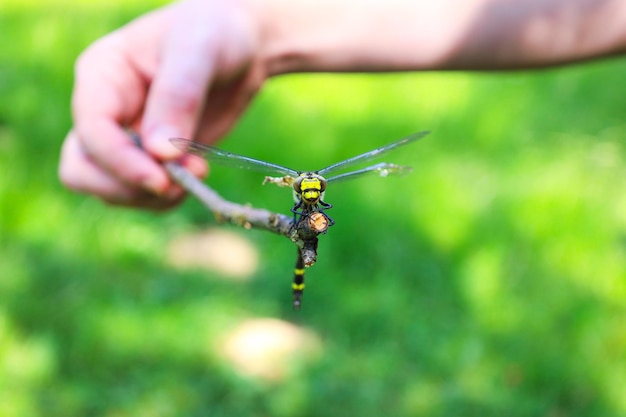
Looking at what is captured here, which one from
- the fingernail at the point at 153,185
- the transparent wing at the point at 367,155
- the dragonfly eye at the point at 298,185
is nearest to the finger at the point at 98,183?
the fingernail at the point at 153,185

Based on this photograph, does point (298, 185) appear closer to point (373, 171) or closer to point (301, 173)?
point (301, 173)

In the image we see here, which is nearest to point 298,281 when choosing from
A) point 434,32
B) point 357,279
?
point 434,32

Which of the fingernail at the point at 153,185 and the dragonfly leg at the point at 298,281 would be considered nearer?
the dragonfly leg at the point at 298,281

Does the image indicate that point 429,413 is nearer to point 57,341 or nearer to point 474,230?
point 474,230

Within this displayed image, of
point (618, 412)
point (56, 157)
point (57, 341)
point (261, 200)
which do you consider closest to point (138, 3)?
point (56, 157)

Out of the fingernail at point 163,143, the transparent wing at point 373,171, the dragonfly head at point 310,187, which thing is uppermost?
the fingernail at point 163,143

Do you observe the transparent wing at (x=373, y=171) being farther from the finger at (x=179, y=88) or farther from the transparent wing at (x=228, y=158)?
the finger at (x=179, y=88)
